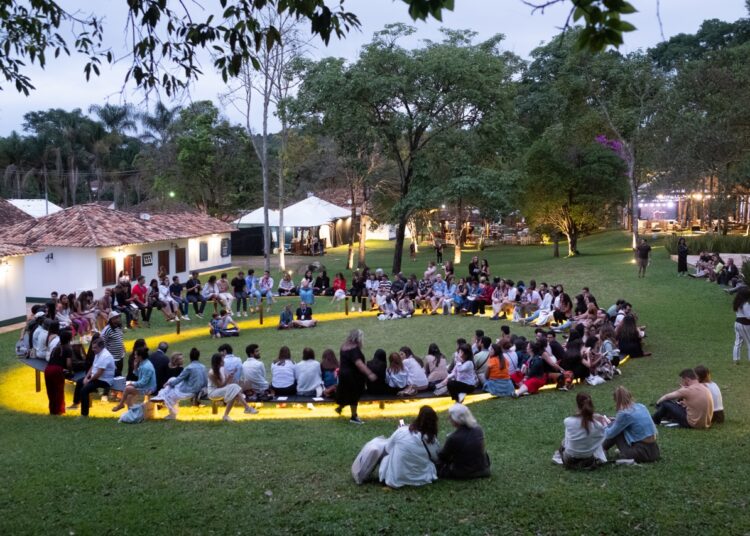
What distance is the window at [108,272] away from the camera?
27.0 m

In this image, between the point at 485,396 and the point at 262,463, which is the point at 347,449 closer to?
the point at 262,463

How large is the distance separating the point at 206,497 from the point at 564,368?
7595 mm

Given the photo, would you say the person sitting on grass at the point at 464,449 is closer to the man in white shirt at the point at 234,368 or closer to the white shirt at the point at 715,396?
the white shirt at the point at 715,396

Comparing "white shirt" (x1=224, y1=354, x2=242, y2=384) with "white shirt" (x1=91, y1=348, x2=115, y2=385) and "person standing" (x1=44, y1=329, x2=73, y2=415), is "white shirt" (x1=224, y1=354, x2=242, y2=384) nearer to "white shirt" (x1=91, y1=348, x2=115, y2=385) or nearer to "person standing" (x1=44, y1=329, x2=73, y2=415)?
"white shirt" (x1=91, y1=348, x2=115, y2=385)

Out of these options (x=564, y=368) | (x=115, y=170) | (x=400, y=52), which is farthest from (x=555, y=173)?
(x=115, y=170)

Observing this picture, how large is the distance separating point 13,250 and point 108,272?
19.5 ft

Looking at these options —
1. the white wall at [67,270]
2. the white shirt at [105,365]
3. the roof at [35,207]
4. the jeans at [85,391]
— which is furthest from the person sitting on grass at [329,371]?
the roof at [35,207]

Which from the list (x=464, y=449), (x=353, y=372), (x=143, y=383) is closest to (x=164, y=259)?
(x=143, y=383)

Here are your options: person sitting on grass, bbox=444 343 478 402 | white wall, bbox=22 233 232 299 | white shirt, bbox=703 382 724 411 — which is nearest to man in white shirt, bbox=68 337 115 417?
person sitting on grass, bbox=444 343 478 402

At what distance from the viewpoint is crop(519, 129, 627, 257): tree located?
3762 centimetres

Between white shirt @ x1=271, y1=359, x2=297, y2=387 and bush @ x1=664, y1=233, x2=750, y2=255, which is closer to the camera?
white shirt @ x1=271, y1=359, x2=297, y2=387

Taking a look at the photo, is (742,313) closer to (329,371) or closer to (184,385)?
(329,371)

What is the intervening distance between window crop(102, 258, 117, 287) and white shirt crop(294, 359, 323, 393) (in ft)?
58.0

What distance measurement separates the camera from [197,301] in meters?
22.1
